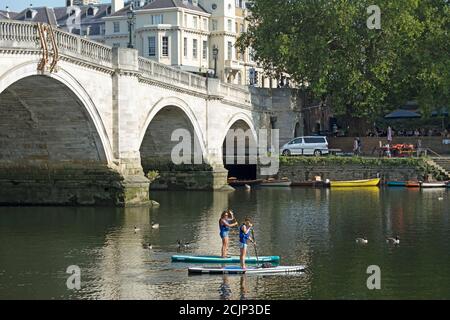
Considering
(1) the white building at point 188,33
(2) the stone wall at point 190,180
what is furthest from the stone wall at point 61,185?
(1) the white building at point 188,33

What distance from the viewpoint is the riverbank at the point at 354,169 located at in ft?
218

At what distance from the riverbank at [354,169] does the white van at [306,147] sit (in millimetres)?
3441

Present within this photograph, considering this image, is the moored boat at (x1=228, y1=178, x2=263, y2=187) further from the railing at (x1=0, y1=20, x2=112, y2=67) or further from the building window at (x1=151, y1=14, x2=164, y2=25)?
the building window at (x1=151, y1=14, x2=164, y2=25)

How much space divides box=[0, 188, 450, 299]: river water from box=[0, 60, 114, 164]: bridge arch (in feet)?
11.6

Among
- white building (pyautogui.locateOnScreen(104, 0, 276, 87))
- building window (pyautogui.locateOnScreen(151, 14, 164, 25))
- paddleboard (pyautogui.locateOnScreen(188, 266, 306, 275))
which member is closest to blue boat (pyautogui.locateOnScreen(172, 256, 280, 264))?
paddleboard (pyautogui.locateOnScreen(188, 266, 306, 275))

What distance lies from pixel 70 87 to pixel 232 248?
13581 mm

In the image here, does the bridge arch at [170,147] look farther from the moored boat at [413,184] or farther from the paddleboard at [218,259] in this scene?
the paddleboard at [218,259]

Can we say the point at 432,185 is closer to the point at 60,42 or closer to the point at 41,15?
the point at 60,42

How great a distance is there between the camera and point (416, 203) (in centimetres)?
5153

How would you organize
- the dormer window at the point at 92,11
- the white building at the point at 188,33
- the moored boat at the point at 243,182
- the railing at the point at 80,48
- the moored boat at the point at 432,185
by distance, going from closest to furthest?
the railing at the point at 80,48 → the moored boat at the point at 432,185 → the moored boat at the point at 243,182 → the white building at the point at 188,33 → the dormer window at the point at 92,11

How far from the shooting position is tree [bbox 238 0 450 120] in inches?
2672

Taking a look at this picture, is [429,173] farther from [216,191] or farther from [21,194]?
[21,194]

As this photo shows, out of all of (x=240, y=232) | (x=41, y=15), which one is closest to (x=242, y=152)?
(x=41, y=15)

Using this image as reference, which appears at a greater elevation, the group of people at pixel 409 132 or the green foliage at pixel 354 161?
the group of people at pixel 409 132
